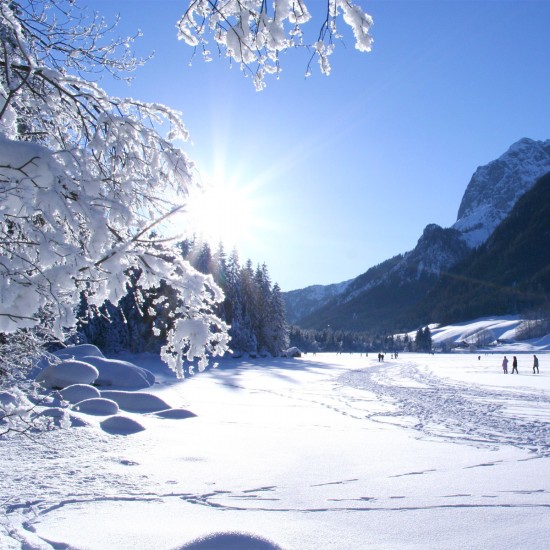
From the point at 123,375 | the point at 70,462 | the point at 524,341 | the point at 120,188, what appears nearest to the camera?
the point at 120,188

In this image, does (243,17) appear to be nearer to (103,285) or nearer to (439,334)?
(103,285)

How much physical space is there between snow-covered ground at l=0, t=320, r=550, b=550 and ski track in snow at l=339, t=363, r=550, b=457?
0.09m

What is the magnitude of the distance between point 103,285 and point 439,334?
171883 mm

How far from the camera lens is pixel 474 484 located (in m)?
6.13

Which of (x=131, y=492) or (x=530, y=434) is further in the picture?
(x=530, y=434)

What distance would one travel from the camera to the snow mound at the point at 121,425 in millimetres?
9711

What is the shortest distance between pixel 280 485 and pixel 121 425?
496 cm

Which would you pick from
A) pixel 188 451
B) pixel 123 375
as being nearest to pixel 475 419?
pixel 188 451

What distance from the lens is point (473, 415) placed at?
13078 millimetres

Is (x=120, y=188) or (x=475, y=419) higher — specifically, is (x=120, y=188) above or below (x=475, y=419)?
above

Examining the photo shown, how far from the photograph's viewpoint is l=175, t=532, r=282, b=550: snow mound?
3.74 m

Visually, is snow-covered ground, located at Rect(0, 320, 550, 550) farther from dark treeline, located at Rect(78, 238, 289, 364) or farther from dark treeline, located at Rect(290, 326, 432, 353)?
dark treeline, located at Rect(290, 326, 432, 353)

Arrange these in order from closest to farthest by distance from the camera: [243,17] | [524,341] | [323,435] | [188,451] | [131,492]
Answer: [243,17]
[131,492]
[188,451]
[323,435]
[524,341]

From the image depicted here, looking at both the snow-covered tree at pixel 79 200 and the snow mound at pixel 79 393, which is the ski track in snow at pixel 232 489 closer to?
the snow-covered tree at pixel 79 200
